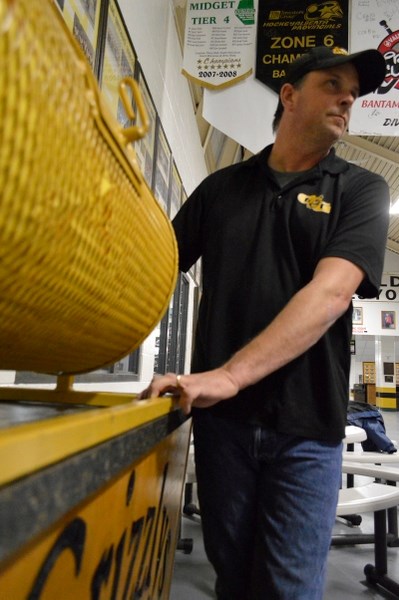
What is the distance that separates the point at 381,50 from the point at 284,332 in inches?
115

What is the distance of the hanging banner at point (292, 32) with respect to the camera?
3.12 meters

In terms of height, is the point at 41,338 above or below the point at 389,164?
below

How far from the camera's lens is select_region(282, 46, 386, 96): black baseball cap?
4.03 ft

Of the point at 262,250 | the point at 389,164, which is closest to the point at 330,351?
the point at 262,250

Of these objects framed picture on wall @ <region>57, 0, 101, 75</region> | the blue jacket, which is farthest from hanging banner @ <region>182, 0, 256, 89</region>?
the blue jacket

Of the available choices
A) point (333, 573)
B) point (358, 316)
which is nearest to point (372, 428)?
point (333, 573)

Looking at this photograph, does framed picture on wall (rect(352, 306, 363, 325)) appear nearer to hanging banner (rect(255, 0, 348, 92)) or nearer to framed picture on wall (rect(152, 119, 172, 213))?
framed picture on wall (rect(152, 119, 172, 213))

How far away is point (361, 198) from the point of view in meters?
1.16

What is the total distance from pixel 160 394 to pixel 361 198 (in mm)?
686

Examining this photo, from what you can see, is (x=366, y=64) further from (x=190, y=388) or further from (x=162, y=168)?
(x=162, y=168)

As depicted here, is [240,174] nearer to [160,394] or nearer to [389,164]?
[160,394]

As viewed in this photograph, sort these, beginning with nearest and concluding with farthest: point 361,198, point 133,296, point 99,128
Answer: point 99,128 → point 133,296 → point 361,198

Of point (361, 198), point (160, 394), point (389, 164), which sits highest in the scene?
point (389, 164)

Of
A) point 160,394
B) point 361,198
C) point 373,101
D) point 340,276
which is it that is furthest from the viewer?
point 373,101
